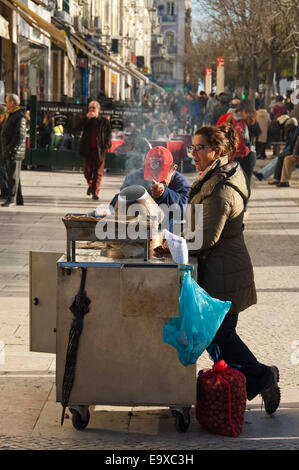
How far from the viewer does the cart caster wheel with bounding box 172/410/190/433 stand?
4.93 meters

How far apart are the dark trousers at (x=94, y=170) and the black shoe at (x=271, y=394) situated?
11343 mm

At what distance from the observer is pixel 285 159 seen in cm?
1972

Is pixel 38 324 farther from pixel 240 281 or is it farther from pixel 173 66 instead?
pixel 173 66

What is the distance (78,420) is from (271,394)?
3.68ft

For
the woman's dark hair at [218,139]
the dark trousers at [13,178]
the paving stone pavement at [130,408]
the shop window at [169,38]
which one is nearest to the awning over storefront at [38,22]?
the dark trousers at [13,178]

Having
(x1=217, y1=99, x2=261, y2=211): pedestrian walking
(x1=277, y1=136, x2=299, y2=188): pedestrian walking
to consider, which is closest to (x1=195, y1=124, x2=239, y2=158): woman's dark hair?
(x1=217, y1=99, x2=261, y2=211): pedestrian walking

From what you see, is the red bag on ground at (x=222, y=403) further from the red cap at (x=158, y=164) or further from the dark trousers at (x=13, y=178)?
the dark trousers at (x=13, y=178)

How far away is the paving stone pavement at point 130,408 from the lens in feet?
15.9

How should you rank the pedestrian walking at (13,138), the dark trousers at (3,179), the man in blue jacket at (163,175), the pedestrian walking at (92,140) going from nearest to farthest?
the man in blue jacket at (163,175) < the pedestrian walking at (13,138) < the dark trousers at (3,179) < the pedestrian walking at (92,140)

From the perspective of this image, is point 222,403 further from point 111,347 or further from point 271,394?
point 111,347

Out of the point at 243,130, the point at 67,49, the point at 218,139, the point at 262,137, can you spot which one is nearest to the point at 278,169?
the point at 243,130

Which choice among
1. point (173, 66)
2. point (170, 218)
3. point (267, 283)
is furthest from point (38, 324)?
point (173, 66)

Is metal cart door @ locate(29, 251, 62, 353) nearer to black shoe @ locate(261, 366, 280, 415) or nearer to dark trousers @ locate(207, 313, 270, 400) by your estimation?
dark trousers @ locate(207, 313, 270, 400)

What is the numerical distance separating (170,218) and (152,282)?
1.81 meters
